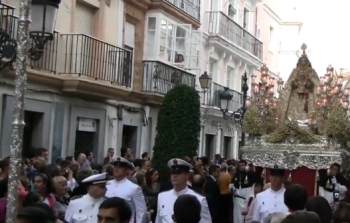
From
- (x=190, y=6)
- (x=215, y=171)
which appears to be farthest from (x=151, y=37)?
(x=215, y=171)

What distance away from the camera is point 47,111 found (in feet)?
53.1

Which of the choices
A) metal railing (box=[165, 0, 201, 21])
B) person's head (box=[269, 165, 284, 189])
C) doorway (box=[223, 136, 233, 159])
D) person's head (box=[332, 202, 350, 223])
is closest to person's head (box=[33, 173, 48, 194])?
person's head (box=[269, 165, 284, 189])

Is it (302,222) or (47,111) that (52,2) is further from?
(47,111)

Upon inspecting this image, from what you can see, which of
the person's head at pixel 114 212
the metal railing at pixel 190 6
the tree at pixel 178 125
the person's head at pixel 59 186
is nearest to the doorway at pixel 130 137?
the tree at pixel 178 125

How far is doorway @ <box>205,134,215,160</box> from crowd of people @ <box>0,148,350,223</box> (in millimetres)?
12816

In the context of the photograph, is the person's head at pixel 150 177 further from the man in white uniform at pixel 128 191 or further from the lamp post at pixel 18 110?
the lamp post at pixel 18 110

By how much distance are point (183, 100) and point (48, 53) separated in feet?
13.8

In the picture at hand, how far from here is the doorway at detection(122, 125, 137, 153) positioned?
67.8ft

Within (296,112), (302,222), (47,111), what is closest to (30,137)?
(47,111)

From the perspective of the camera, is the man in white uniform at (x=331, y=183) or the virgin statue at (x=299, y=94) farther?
the virgin statue at (x=299, y=94)

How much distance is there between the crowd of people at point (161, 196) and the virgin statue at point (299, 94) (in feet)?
4.52

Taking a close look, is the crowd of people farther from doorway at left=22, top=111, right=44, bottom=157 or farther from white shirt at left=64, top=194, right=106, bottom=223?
doorway at left=22, top=111, right=44, bottom=157

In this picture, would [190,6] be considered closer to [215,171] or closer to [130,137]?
[130,137]

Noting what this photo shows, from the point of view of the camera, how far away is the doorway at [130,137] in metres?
20.7
